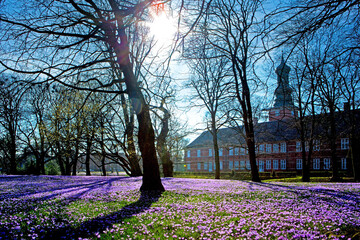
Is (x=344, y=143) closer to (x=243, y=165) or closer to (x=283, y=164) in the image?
(x=283, y=164)

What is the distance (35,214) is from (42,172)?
30105mm

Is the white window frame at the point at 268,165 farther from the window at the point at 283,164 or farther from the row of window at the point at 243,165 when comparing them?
the window at the point at 283,164

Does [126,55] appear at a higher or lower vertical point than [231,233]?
higher

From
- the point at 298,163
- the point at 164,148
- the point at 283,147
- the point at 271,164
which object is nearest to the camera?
the point at 164,148

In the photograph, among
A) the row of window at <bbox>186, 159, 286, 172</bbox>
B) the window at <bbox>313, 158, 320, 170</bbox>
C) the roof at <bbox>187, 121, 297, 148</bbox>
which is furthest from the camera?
the row of window at <bbox>186, 159, 286, 172</bbox>

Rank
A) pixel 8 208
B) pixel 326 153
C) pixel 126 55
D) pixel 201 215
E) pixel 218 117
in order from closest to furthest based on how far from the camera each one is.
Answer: pixel 201 215 < pixel 8 208 < pixel 126 55 < pixel 218 117 < pixel 326 153

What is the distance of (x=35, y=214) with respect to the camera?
5.23 m

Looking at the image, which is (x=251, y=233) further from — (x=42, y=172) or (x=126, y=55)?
(x=42, y=172)

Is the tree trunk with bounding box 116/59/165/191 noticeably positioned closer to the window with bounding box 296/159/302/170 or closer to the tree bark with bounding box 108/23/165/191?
the tree bark with bounding box 108/23/165/191

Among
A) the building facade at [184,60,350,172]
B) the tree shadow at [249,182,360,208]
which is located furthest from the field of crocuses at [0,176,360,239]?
the building facade at [184,60,350,172]

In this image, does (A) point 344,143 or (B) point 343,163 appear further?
(A) point 344,143

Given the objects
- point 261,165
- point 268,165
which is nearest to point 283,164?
point 268,165

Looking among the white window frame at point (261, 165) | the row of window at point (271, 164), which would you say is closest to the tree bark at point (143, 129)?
the row of window at point (271, 164)

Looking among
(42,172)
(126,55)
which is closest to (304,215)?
(126,55)
